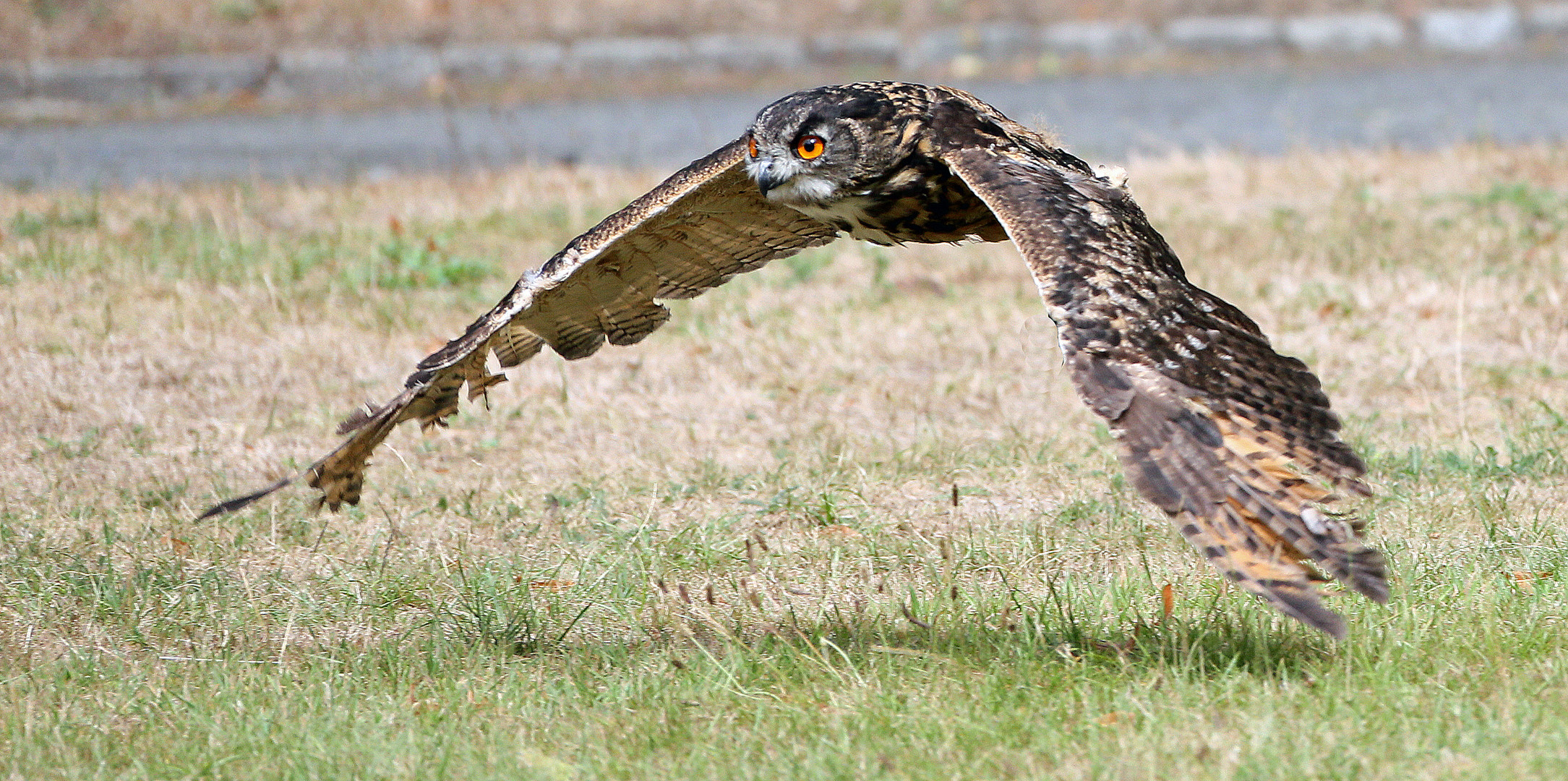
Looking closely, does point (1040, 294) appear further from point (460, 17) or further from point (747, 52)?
point (460, 17)

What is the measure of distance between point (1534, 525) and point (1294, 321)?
257cm

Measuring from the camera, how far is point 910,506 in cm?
522

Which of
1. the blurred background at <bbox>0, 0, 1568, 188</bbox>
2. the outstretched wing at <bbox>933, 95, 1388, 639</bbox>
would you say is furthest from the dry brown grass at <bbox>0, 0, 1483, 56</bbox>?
the outstretched wing at <bbox>933, 95, 1388, 639</bbox>

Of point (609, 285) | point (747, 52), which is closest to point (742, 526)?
point (609, 285)

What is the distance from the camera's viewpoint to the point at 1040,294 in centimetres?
378

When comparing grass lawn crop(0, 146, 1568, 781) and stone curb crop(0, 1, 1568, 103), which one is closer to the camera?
grass lawn crop(0, 146, 1568, 781)

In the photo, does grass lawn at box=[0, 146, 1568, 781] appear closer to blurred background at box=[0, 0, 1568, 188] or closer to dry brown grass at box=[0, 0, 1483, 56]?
blurred background at box=[0, 0, 1568, 188]

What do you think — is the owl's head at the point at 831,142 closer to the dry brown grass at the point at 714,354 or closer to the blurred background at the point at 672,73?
the dry brown grass at the point at 714,354

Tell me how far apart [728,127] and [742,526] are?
7.50 m

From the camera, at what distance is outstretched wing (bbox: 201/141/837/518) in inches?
162

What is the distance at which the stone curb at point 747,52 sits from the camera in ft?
44.9

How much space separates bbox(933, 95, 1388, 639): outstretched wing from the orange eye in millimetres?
736

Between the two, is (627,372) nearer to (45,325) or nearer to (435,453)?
(435,453)

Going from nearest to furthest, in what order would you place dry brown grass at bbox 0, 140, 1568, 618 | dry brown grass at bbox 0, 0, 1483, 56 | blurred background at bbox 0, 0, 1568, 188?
dry brown grass at bbox 0, 140, 1568, 618
blurred background at bbox 0, 0, 1568, 188
dry brown grass at bbox 0, 0, 1483, 56
